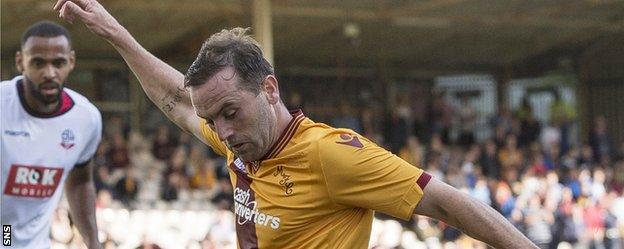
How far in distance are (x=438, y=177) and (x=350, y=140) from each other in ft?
49.6

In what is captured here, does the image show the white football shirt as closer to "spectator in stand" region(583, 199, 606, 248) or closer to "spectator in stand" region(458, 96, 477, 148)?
"spectator in stand" region(583, 199, 606, 248)

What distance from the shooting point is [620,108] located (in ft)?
106

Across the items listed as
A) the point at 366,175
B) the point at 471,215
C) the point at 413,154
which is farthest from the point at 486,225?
the point at 413,154

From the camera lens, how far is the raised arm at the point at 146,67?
4648mm

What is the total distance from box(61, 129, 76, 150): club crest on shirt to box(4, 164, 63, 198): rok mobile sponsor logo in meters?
0.13

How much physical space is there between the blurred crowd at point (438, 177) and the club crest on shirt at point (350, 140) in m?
10.1

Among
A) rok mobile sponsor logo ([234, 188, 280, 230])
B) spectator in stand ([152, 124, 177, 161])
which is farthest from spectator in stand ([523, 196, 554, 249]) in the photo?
rok mobile sponsor logo ([234, 188, 280, 230])

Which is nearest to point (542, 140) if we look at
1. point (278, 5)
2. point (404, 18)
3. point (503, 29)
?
point (503, 29)

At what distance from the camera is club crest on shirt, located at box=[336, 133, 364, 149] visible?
394 centimetres

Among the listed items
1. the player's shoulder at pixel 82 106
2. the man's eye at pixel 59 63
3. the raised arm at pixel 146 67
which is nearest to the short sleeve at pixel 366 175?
the raised arm at pixel 146 67

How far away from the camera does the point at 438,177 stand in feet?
62.1

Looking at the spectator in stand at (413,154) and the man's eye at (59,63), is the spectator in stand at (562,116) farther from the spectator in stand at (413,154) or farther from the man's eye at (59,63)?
the man's eye at (59,63)

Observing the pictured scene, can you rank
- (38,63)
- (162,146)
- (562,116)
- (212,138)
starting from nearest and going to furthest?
(212,138), (38,63), (162,146), (562,116)

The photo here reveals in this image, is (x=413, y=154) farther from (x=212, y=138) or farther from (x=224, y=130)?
(x=224, y=130)
